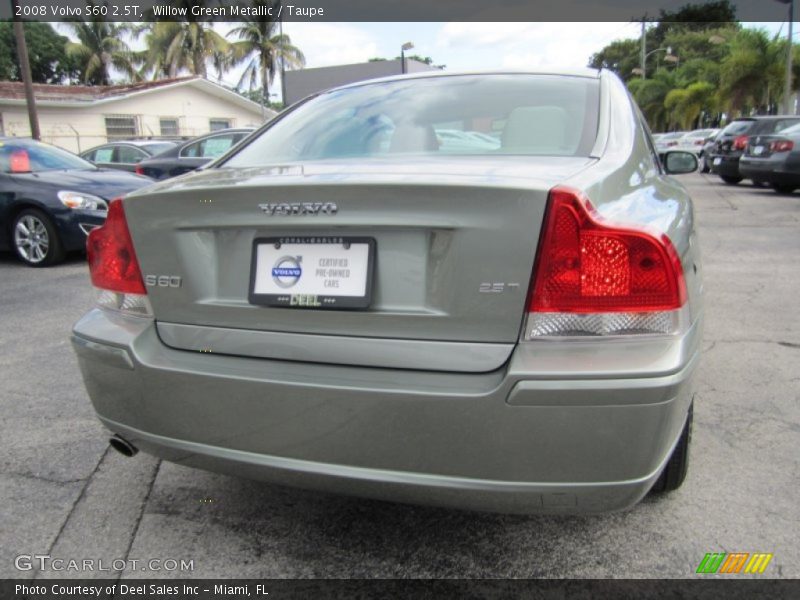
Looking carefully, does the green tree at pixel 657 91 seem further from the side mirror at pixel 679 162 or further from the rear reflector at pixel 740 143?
the side mirror at pixel 679 162

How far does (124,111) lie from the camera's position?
25.8 meters

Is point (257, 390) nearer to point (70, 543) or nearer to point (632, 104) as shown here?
point (70, 543)

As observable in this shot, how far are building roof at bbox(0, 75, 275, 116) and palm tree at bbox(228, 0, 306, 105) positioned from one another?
1117 cm

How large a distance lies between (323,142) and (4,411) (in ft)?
6.81

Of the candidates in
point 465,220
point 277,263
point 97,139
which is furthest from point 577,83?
point 97,139

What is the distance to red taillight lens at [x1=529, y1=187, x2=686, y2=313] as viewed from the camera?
62.3 inches

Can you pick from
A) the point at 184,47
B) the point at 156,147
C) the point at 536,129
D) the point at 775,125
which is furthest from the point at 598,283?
the point at 184,47

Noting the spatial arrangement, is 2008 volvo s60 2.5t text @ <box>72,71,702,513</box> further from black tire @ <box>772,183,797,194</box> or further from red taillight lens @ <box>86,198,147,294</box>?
black tire @ <box>772,183,797,194</box>

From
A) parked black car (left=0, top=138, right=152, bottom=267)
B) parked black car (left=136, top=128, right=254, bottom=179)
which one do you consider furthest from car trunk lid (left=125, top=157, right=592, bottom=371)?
parked black car (left=136, top=128, right=254, bottom=179)

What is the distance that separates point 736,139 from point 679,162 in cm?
1166

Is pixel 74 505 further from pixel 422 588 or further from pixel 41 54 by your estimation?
pixel 41 54

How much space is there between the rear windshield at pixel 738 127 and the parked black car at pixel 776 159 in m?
1.55

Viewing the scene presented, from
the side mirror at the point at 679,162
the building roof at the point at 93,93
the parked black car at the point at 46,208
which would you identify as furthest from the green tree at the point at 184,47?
the side mirror at the point at 679,162

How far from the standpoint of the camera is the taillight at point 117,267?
2.01 metres
